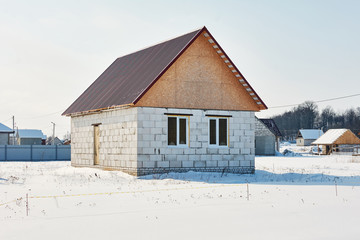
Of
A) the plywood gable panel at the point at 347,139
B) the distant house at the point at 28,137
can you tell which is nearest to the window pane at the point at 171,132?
the plywood gable panel at the point at 347,139

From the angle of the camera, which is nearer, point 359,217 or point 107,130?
point 359,217

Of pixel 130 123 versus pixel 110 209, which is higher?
pixel 130 123

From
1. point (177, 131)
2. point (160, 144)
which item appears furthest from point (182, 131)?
point (160, 144)

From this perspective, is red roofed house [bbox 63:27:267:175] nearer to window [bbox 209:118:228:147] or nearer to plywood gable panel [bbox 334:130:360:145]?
window [bbox 209:118:228:147]

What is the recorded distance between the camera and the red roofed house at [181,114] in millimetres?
21875

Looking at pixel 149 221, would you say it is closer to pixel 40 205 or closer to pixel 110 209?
pixel 110 209

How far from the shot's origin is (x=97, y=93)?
27703 mm

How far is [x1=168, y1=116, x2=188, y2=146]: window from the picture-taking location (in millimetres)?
22430

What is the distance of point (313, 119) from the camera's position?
5630 inches

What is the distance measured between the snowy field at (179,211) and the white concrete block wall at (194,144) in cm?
208

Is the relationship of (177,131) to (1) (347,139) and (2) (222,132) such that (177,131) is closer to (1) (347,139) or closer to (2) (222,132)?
(2) (222,132)

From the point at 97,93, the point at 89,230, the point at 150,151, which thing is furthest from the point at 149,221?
the point at 97,93

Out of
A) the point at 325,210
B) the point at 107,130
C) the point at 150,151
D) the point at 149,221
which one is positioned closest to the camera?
the point at 149,221

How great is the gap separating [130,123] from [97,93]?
6.27m
